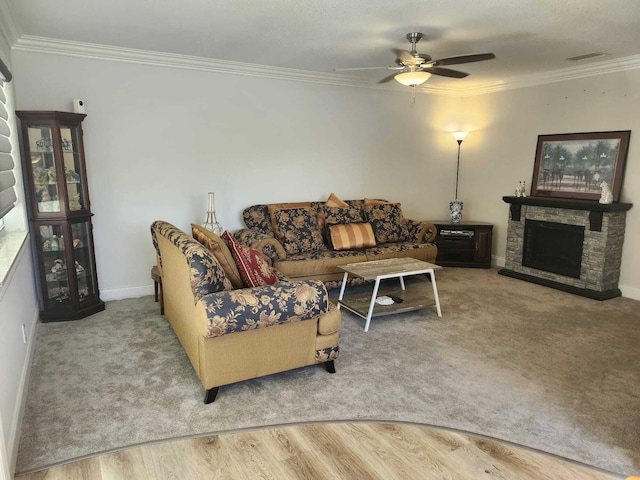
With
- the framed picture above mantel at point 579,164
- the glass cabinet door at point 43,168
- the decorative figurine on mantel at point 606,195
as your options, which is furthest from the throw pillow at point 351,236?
the glass cabinet door at point 43,168

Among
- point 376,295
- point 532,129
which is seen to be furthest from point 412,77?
point 532,129

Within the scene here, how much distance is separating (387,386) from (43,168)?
336 cm

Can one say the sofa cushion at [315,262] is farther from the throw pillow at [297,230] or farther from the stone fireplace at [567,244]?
the stone fireplace at [567,244]

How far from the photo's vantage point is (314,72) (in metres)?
5.10

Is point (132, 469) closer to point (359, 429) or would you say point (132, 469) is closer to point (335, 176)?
point (359, 429)

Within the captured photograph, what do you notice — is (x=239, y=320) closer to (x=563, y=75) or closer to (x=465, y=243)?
(x=465, y=243)

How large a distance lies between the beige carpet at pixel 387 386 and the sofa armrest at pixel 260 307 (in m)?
0.50

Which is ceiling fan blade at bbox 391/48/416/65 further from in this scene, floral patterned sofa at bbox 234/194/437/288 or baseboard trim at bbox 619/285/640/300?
baseboard trim at bbox 619/285/640/300

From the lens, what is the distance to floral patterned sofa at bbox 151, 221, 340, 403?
95.9 inches

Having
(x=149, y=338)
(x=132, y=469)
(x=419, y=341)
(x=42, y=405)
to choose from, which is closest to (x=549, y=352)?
(x=419, y=341)

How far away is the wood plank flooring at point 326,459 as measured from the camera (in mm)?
2004

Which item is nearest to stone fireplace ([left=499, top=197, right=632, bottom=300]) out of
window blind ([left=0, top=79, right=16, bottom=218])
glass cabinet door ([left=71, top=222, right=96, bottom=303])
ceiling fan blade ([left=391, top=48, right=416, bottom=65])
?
ceiling fan blade ([left=391, top=48, right=416, bottom=65])

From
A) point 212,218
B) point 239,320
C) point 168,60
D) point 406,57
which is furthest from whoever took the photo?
point 212,218

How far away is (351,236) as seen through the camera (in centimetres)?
491
